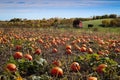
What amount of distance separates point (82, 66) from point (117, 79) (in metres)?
1.38

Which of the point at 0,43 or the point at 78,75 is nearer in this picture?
the point at 78,75

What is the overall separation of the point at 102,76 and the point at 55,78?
940mm

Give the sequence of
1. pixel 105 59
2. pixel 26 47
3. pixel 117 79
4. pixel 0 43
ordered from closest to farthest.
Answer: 1. pixel 117 79
2. pixel 105 59
3. pixel 26 47
4. pixel 0 43

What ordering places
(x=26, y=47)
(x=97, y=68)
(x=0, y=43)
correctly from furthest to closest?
(x=0, y=43)
(x=26, y=47)
(x=97, y=68)

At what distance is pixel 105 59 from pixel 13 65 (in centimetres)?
197

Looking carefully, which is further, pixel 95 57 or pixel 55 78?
pixel 95 57

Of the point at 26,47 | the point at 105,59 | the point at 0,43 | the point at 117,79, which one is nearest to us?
the point at 117,79

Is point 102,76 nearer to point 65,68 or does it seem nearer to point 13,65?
point 65,68

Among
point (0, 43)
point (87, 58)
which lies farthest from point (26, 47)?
point (87, 58)

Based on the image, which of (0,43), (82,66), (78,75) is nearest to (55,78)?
(78,75)

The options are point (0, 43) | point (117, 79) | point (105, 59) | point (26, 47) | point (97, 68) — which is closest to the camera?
point (117, 79)

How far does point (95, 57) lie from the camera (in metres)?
7.07

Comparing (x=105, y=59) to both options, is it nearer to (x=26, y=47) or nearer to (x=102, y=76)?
(x=102, y=76)

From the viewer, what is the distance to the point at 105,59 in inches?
268
